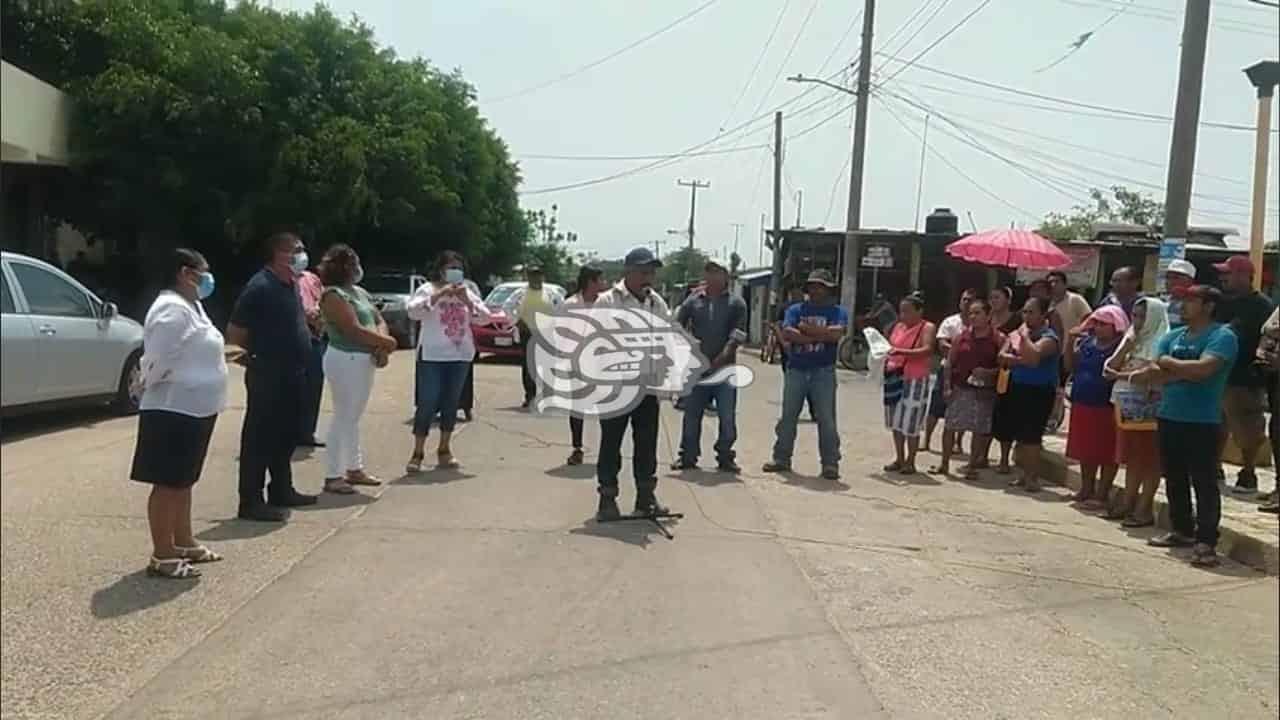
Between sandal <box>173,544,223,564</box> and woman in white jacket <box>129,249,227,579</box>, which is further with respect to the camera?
sandal <box>173,544,223,564</box>

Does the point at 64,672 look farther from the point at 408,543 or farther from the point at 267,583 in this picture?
the point at 408,543

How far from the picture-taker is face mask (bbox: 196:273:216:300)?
480cm

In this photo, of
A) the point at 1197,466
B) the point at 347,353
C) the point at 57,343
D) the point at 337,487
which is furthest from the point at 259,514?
the point at 1197,466

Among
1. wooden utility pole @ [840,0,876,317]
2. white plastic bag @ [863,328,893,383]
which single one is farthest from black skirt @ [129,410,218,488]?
wooden utility pole @ [840,0,876,317]

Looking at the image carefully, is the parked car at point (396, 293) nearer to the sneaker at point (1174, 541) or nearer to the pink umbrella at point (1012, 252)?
the pink umbrella at point (1012, 252)

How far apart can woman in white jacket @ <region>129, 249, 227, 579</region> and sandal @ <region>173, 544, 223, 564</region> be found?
0.01 metres

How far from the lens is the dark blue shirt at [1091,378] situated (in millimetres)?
7941

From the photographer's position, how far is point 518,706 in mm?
3939

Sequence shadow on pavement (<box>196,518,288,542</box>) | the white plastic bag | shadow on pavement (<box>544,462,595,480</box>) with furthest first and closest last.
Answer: the white plastic bag
shadow on pavement (<box>544,462,595,480</box>)
shadow on pavement (<box>196,518,288,542</box>)

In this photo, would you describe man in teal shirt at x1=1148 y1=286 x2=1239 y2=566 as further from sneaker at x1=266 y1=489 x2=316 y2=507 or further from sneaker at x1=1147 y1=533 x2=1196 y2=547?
sneaker at x1=266 y1=489 x2=316 y2=507

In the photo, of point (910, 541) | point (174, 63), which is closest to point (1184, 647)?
point (910, 541)

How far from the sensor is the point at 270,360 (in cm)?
632

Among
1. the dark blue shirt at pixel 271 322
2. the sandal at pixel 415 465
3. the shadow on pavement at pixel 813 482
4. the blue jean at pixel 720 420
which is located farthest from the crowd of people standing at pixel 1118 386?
the dark blue shirt at pixel 271 322

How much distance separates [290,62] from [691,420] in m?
4.92
